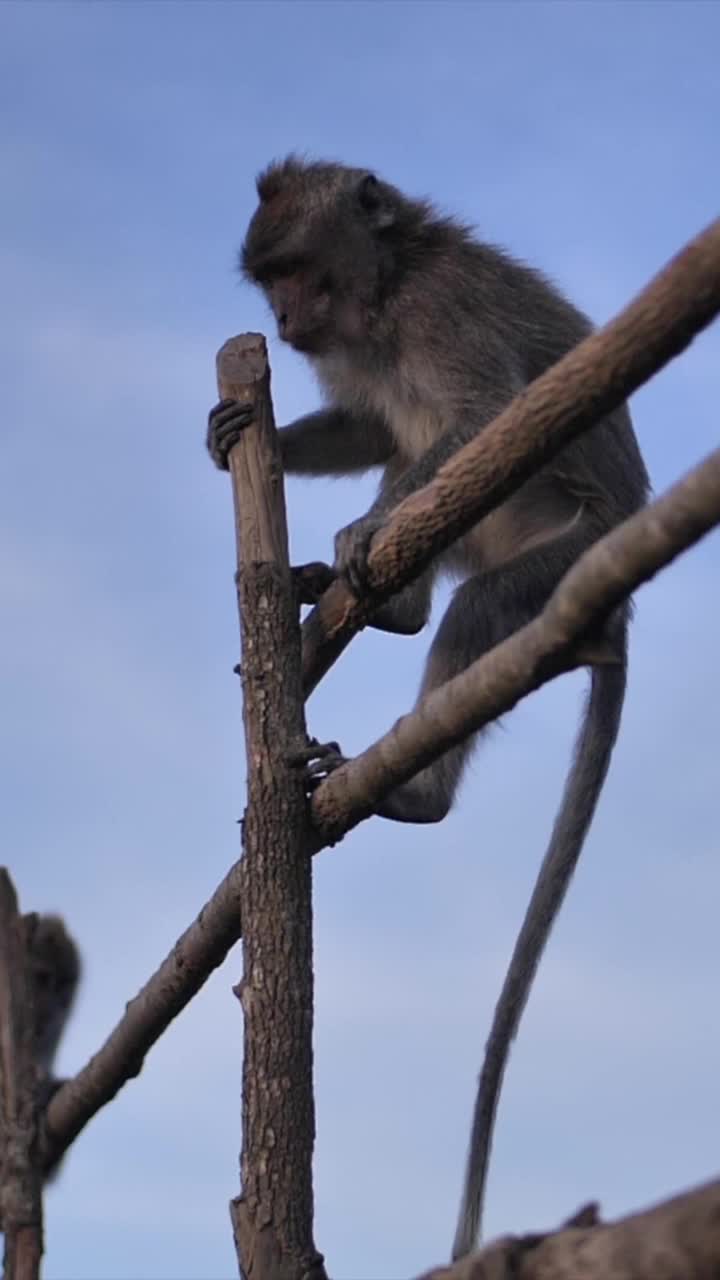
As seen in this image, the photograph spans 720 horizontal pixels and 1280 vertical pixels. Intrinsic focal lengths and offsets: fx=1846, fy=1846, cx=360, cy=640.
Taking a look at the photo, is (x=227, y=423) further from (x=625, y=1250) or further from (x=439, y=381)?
(x=625, y=1250)

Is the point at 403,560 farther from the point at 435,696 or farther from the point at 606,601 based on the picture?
the point at 606,601

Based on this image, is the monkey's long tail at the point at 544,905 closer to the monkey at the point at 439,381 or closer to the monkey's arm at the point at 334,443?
the monkey at the point at 439,381

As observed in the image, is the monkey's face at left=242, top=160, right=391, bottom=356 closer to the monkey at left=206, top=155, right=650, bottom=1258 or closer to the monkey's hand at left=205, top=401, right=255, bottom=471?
the monkey at left=206, top=155, right=650, bottom=1258

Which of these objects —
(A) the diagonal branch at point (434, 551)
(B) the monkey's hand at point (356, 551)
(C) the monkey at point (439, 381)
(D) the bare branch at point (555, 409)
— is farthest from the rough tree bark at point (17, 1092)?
(C) the monkey at point (439, 381)

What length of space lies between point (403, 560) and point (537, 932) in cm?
169

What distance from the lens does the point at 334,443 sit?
754 cm

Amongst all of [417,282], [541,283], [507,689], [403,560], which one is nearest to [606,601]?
[507,689]

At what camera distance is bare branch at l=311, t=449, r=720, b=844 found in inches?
141

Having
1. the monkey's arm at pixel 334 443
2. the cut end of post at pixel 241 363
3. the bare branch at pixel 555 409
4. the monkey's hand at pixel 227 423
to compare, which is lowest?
the bare branch at pixel 555 409

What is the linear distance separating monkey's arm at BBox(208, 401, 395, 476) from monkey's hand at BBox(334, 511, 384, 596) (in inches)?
73.3

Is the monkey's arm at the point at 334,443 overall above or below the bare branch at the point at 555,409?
above

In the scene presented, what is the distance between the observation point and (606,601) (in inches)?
152

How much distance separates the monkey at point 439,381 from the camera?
6551mm

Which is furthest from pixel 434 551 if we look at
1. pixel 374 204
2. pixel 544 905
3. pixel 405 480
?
pixel 374 204
